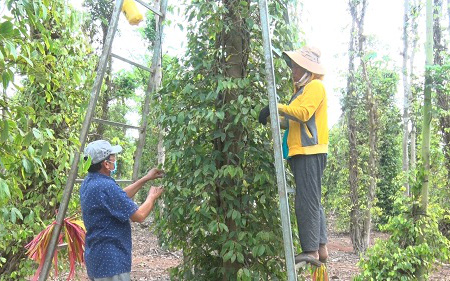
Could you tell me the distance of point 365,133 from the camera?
11.4 m

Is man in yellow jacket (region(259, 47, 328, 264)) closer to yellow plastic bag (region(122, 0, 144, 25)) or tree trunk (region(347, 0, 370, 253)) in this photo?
yellow plastic bag (region(122, 0, 144, 25))

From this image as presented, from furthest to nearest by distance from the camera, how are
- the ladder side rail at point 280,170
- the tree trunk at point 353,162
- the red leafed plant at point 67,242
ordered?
the tree trunk at point 353,162 < the red leafed plant at point 67,242 < the ladder side rail at point 280,170

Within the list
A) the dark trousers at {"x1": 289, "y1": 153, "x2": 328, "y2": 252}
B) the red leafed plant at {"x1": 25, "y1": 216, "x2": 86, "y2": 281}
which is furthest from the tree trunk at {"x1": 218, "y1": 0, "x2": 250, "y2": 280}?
the red leafed plant at {"x1": 25, "y1": 216, "x2": 86, "y2": 281}

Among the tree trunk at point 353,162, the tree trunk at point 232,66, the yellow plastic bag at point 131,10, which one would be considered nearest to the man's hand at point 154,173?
the tree trunk at point 232,66

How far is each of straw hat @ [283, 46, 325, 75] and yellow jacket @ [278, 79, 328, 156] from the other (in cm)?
9

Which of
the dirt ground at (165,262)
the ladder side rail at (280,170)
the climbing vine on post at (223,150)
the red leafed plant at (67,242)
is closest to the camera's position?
the ladder side rail at (280,170)

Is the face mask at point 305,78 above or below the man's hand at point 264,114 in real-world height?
above

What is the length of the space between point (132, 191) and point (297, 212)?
113cm

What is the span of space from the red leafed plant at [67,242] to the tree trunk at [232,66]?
3.28ft

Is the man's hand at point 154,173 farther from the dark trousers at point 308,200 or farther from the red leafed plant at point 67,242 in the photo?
the dark trousers at point 308,200

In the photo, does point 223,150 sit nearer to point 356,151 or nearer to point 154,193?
point 154,193

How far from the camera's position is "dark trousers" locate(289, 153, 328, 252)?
2773 millimetres

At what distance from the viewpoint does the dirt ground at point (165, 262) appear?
805 centimetres

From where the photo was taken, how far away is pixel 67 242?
301 cm
